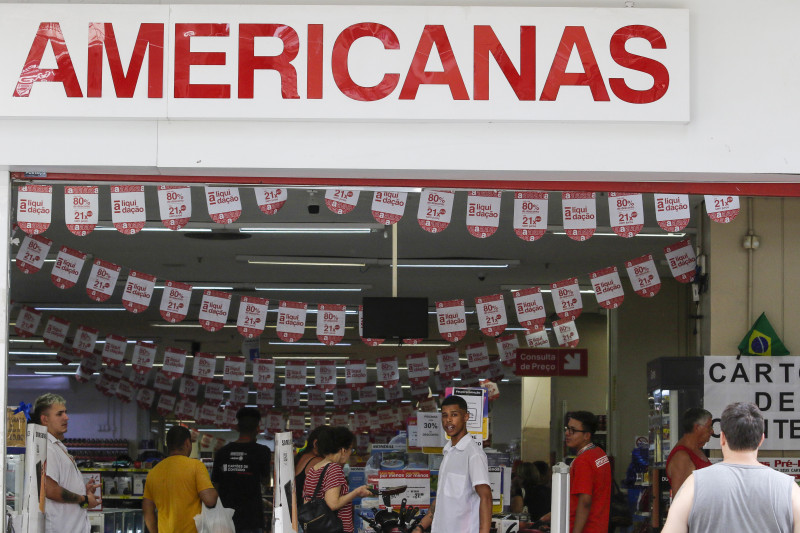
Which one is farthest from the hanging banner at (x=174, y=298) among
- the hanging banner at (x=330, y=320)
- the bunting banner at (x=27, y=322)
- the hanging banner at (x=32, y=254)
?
the bunting banner at (x=27, y=322)

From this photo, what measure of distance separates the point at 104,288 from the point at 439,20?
5.05 metres

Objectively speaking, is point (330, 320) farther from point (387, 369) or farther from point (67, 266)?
point (387, 369)

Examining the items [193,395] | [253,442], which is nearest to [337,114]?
[253,442]

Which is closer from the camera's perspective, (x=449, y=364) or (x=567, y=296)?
(x=567, y=296)

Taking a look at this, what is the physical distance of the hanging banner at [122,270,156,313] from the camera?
9875mm

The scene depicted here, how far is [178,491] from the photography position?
→ 7.77 metres

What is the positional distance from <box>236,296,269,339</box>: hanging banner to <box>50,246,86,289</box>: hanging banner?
1826 mm

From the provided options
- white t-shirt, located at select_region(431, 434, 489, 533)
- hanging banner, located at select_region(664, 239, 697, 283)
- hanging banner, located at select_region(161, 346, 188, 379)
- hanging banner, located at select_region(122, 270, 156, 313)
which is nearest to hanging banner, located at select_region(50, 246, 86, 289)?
hanging banner, located at select_region(122, 270, 156, 313)

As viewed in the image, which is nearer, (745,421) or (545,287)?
(745,421)

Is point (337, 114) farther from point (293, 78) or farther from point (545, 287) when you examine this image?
point (545, 287)

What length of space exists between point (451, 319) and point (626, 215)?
155 inches

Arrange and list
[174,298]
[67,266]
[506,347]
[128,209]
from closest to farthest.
Result: [128,209], [67,266], [174,298], [506,347]

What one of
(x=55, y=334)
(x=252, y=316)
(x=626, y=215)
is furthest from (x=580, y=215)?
(x=55, y=334)

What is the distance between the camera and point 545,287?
14.8 m
